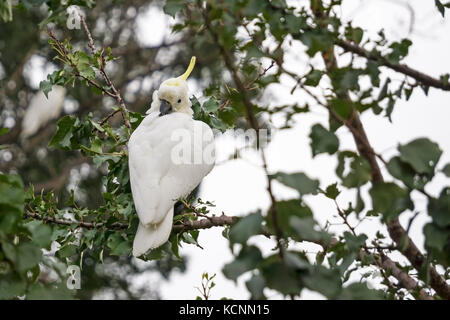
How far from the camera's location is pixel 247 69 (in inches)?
38.2

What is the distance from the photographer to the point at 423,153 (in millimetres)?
786

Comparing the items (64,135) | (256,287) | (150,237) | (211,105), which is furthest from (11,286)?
(211,105)

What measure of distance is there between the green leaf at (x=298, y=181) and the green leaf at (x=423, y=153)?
0.43ft

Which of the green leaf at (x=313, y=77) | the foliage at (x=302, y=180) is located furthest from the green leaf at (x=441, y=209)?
the green leaf at (x=313, y=77)

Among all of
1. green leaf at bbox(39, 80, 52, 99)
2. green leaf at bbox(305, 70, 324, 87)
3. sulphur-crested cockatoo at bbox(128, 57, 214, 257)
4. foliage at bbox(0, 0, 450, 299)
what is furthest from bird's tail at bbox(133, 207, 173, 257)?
green leaf at bbox(305, 70, 324, 87)

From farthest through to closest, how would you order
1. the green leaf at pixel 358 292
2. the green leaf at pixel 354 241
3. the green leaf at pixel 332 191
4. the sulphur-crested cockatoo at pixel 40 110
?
the sulphur-crested cockatoo at pixel 40 110 < the green leaf at pixel 332 191 < the green leaf at pixel 354 241 < the green leaf at pixel 358 292

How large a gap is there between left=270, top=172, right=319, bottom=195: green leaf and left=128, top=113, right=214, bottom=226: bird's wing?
0.73m

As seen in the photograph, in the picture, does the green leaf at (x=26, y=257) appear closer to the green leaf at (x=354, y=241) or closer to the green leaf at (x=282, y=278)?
the green leaf at (x=282, y=278)

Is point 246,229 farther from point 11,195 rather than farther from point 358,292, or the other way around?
point 11,195

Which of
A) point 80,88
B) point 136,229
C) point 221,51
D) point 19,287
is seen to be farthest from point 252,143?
point 80,88

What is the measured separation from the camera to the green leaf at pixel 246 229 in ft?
2.39

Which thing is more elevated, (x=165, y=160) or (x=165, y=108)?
(x=165, y=108)

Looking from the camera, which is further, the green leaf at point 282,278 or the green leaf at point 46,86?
the green leaf at point 46,86

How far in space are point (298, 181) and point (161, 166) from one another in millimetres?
897
